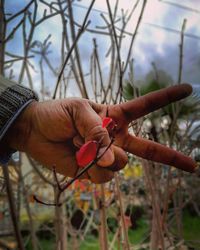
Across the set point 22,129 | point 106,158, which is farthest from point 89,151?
point 22,129

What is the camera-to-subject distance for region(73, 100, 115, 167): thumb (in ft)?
1.21

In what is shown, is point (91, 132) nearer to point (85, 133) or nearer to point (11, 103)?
point (85, 133)

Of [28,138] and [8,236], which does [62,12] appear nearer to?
[28,138]

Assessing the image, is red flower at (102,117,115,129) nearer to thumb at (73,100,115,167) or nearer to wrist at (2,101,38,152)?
thumb at (73,100,115,167)

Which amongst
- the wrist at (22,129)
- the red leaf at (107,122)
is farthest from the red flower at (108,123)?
the wrist at (22,129)

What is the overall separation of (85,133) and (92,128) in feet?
0.04

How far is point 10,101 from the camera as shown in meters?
0.45

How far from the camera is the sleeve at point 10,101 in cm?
44

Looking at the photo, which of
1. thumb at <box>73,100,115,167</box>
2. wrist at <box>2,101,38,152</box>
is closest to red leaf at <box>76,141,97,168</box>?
thumb at <box>73,100,115,167</box>

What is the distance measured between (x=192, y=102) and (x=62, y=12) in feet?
1.04

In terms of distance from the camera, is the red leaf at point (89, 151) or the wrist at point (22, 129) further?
the wrist at point (22, 129)

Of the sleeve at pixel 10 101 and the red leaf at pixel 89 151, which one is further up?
the sleeve at pixel 10 101

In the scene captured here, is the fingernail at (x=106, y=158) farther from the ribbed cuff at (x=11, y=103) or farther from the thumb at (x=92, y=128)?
the ribbed cuff at (x=11, y=103)

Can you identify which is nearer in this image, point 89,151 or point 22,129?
point 89,151
